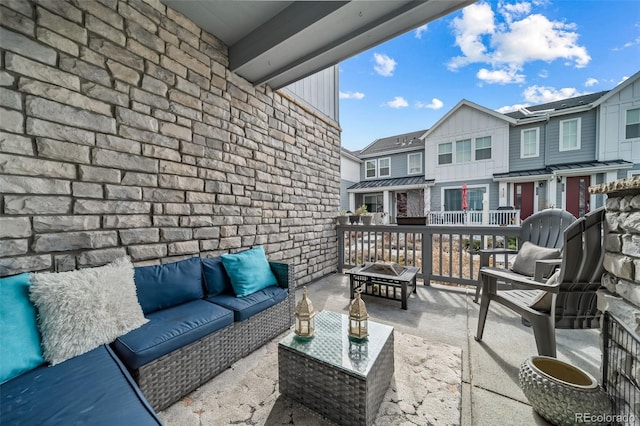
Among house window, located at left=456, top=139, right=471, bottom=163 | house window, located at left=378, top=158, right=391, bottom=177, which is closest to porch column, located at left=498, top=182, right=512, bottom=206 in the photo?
house window, located at left=456, top=139, right=471, bottom=163

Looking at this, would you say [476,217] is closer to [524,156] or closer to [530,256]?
[524,156]

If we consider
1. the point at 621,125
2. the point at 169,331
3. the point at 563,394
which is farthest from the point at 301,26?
the point at 621,125

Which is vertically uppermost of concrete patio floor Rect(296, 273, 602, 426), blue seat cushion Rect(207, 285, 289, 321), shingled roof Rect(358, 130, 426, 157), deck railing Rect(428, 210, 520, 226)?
shingled roof Rect(358, 130, 426, 157)

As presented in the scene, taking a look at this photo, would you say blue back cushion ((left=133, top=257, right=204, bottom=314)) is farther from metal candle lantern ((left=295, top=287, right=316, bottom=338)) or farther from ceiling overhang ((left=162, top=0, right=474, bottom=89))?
ceiling overhang ((left=162, top=0, right=474, bottom=89))

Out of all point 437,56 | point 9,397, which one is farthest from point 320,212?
point 437,56

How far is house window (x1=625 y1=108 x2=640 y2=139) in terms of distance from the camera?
299 inches

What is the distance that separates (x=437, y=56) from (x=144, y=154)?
727cm

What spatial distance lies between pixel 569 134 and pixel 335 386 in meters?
12.1

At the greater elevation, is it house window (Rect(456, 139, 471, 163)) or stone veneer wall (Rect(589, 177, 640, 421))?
house window (Rect(456, 139, 471, 163))

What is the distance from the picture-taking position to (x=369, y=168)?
12.6m

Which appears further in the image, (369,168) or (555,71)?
(369,168)

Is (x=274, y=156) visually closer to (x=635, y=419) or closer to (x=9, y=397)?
(x=9, y=397)

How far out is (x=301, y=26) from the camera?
223 centimetres

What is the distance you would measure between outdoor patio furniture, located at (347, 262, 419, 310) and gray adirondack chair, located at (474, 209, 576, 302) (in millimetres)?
1010
